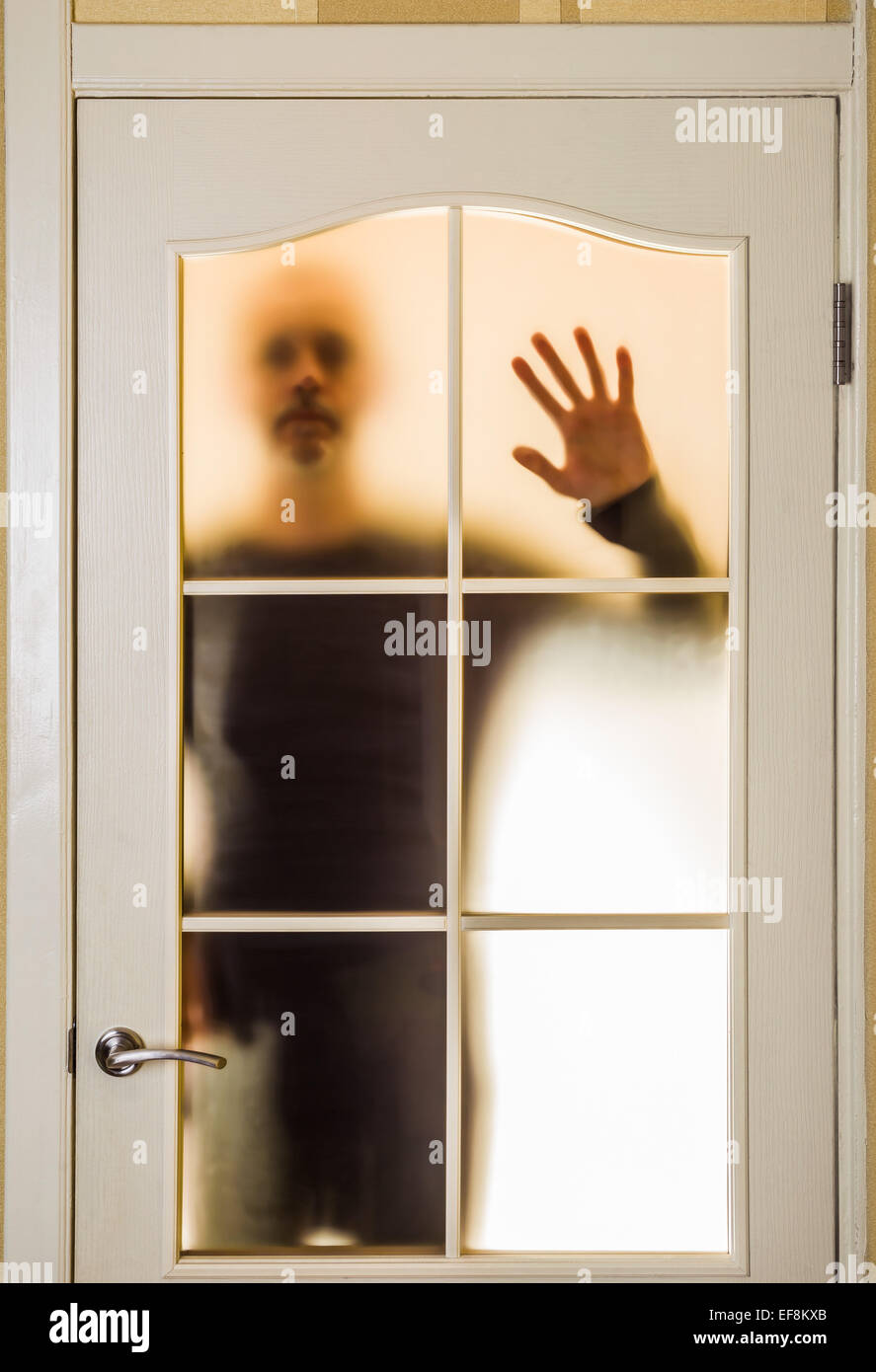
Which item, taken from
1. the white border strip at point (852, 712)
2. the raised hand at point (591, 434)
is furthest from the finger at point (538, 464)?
the white border strip at point (852, 712)

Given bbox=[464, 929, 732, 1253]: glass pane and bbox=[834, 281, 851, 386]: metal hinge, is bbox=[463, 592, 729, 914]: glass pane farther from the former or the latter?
bbox=[834, 281, 851, 386]: metal hinge

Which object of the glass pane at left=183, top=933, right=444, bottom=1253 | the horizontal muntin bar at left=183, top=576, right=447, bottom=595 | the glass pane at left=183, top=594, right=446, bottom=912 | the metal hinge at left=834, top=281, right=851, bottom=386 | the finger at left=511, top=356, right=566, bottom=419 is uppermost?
the metal hinge at left=834, top=281, right=851, bottom=386

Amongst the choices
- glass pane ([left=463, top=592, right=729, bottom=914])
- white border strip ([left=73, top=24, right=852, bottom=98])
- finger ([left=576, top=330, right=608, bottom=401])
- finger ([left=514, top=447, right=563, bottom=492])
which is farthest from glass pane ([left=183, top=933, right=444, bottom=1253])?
white border strip ([left=73, top=24, right=852, bottom=98])

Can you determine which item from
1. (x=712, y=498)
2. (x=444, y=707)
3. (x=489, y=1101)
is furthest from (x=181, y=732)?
(x=712, y=498)

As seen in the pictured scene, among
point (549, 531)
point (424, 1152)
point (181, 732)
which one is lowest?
point (424, 1152)

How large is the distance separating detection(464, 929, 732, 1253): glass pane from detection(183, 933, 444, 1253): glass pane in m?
0.06

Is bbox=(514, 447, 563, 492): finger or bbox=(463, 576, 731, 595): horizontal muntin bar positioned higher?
bbox=(514, 447, 563, 492): finger

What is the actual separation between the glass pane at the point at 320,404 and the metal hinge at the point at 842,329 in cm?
44

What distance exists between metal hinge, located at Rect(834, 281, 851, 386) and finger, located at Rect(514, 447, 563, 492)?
0.33 meters

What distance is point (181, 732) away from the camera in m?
1.34

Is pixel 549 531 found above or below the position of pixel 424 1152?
above

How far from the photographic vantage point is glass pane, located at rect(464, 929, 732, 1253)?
132cm
